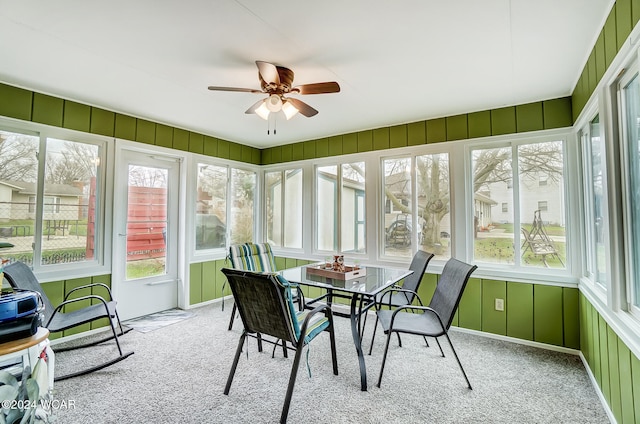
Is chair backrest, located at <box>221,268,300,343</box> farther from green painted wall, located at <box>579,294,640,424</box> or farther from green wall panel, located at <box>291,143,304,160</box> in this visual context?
green wall panel, located at <box>291,143,304,160</box>

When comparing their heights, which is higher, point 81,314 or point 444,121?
point 444,121

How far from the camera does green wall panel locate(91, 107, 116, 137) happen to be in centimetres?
Result: 330

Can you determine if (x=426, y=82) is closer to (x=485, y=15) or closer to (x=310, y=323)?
(x=485, y=15)

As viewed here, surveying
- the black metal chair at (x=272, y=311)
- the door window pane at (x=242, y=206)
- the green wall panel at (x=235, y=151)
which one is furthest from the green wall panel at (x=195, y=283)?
the black metal chair at (x=272, y=311)

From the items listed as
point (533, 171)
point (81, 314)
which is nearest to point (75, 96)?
point (81, 314)

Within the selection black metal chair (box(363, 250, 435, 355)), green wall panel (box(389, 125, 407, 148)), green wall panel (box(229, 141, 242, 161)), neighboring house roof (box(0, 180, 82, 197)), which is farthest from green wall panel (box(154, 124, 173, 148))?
black metal chair (box(363, 250, 435, 355))

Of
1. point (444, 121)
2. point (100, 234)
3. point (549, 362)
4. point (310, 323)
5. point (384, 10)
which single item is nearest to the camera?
point (384, 10)

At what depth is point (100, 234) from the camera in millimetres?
3352

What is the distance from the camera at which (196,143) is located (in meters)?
4.30

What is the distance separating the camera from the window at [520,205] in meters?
3.00

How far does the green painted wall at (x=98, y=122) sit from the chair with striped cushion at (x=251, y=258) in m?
1.74

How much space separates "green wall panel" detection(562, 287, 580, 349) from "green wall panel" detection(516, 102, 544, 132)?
1659mm

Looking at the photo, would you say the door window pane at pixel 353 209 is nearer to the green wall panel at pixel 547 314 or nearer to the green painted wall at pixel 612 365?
the green wall panel at pixel 547 314

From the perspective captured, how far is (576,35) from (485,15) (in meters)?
0.75
